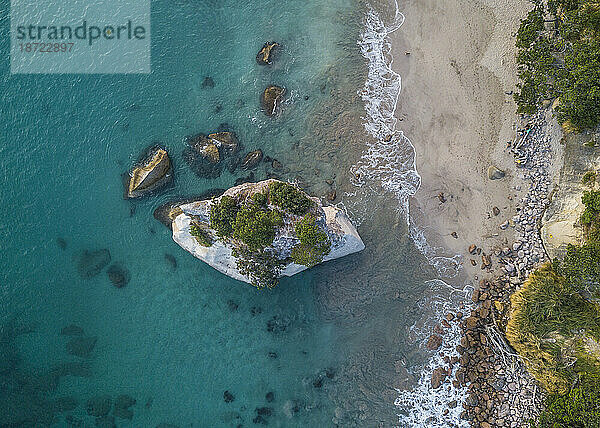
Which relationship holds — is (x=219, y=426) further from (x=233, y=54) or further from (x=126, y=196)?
(x=233, y=54)

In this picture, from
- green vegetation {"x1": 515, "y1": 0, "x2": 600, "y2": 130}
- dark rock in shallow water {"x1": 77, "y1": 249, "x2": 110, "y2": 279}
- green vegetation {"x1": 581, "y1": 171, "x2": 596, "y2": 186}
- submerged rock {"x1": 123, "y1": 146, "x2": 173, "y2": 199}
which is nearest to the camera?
green vegetation {"x1": 515, "y1": 0, "x2": 600, "y2": 130}

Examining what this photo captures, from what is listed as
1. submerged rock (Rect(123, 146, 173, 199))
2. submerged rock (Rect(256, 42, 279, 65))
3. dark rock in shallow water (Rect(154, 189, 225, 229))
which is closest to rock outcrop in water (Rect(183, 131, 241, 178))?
dark rock in shallow water (Rect(154, 189, 225, 229))

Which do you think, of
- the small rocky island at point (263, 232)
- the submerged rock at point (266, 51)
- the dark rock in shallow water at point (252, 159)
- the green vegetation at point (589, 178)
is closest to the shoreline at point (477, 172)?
the green vegetation at point (589, 178)

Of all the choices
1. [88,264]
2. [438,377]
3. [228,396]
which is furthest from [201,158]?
[438,377]

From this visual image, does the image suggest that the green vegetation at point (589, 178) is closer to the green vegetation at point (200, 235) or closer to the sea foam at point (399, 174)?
the sea foam at point (399, 174)

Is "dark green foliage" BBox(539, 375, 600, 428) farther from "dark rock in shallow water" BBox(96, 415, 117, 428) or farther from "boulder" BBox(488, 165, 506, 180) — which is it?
"dark rock in shallow water" BBox(96, 415, 117, 428)

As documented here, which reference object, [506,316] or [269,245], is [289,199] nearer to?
[269,245]
